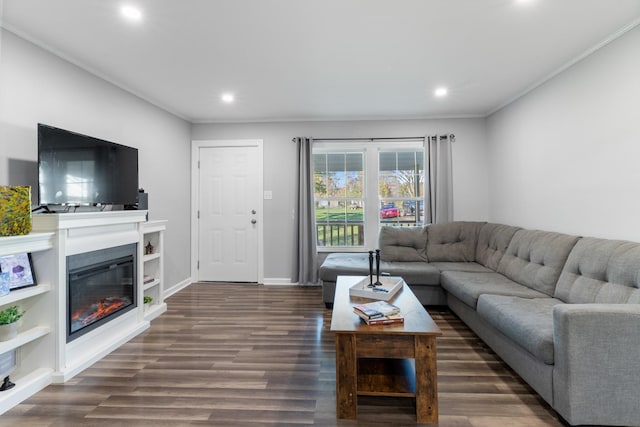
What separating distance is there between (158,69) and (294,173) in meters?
2.13

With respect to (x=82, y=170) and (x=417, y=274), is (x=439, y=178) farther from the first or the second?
(x=82, y=170)

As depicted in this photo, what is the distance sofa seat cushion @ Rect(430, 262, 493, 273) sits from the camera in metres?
3.34

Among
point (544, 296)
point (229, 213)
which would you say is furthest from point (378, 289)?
point (229, 213)

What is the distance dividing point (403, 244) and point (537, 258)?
4.89 ft

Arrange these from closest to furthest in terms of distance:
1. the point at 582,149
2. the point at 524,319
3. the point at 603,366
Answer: the point at 603,366, the point at 524,319, the point at 582,149

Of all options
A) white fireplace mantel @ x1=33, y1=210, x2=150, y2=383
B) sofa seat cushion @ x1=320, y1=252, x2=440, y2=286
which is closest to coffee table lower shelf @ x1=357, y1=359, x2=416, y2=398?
sofa seat cushion @ x1=320, y1=252, x2=440, y2=286

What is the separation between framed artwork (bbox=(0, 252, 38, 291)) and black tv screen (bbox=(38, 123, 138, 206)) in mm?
417

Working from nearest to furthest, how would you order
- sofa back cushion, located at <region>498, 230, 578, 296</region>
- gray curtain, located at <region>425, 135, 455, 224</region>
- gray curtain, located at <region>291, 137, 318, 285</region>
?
sofa back cushion, located at <region>498, 230, 578, 296</region> → gray curtain, located at <region>425, 135, 455, 224</region> → gray curtain, located at <region>291, 137, 318, 285</region>

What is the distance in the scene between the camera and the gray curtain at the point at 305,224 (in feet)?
14.2

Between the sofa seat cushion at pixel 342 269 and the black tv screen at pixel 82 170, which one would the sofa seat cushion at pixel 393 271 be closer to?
the sofa seat cushion at pixel 342 269

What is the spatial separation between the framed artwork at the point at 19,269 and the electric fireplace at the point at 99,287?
7.7 inches

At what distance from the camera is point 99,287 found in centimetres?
250

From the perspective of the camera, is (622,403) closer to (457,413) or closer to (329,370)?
(457,413)

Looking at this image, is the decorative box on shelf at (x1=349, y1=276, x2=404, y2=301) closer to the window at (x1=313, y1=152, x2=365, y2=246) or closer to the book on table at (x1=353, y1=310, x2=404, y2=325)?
the book on table at (x1=353, y1=310, x2=404, y2=325)
